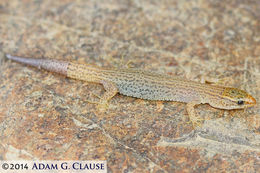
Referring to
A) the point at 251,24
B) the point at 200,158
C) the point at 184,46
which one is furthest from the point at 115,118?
the point at 251,24

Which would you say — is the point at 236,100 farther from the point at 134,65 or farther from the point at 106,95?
the point at 106,95

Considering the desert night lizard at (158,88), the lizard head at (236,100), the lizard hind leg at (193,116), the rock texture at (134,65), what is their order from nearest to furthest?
the rock texture at (134,65)
the lizard hind leg at (193,116)
the lizard head at (236,100)
the desert night lizard at (158,88)

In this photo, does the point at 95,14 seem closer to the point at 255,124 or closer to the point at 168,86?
the point at 168,86

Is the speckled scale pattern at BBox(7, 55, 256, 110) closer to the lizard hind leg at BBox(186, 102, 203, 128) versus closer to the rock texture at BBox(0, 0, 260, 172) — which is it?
the lizard hind leg at BBox(186, 102, 203, 128)

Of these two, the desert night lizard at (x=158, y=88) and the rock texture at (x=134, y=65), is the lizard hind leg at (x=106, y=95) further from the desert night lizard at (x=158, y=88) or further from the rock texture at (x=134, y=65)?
the rock texture at (x=134, y=65)

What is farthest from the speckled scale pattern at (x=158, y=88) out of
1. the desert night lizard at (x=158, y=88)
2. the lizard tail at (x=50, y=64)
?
the lizard tail at (x=50, y=64)

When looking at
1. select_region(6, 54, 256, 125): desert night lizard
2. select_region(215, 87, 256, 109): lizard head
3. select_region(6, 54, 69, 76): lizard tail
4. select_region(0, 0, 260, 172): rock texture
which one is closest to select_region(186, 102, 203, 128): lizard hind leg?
select_region(6, 54, 256, 125): desert night lizard
